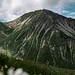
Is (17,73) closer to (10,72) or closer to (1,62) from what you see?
(10,72)

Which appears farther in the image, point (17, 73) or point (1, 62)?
point (1, 62)

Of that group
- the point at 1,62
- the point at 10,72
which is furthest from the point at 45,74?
the point at 10,72

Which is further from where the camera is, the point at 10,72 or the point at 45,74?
the point at 45,74

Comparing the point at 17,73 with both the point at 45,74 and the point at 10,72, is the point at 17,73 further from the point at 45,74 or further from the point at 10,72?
the point at 45,74

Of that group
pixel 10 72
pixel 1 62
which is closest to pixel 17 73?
pixel 10 72

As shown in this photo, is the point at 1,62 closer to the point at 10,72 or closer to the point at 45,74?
the point at 45,74

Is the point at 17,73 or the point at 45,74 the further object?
the point at 45,74

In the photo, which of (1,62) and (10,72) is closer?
(10,72)

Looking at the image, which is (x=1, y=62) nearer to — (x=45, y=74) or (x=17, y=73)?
(x=45, y=74)
